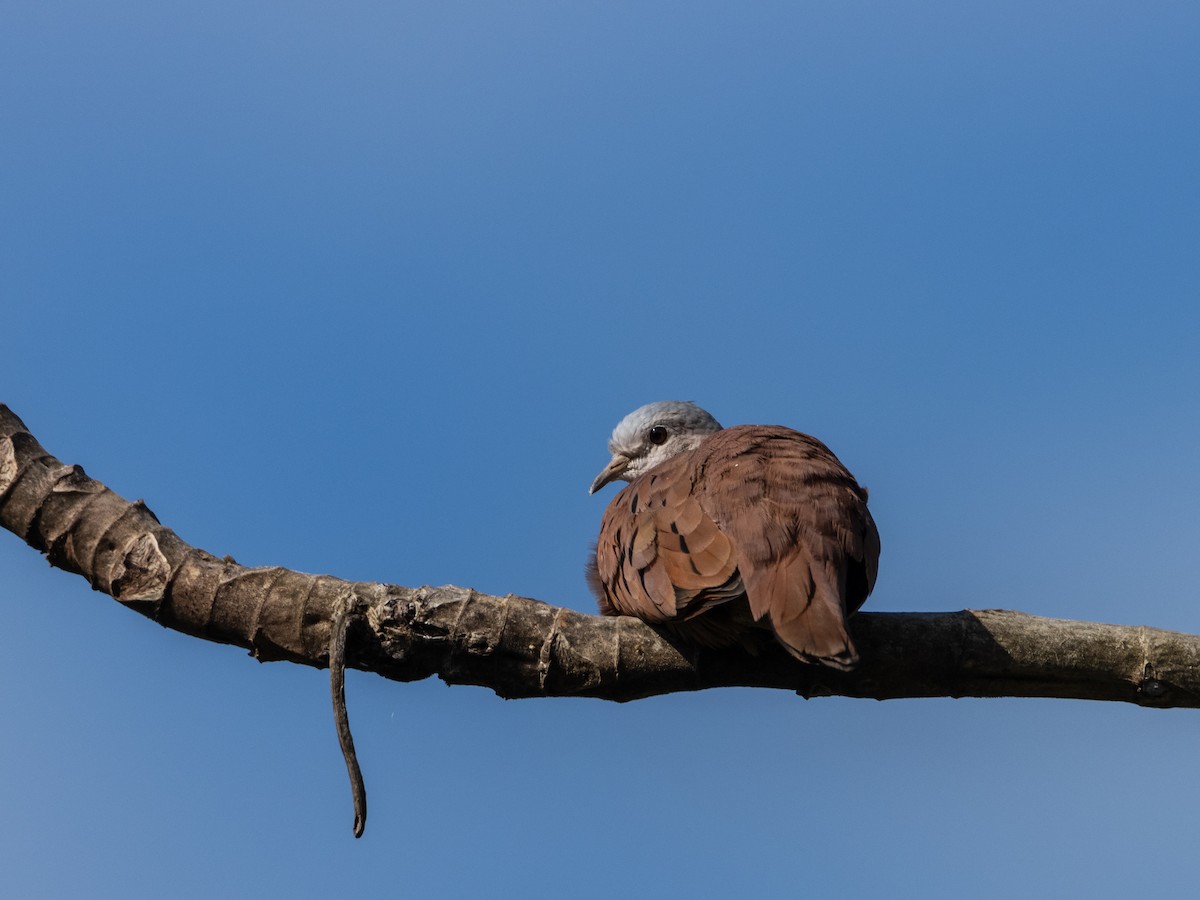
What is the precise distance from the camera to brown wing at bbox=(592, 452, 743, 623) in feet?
12.5

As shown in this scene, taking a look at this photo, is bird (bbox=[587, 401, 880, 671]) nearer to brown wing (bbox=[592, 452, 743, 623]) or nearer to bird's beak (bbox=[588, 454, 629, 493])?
brown wing (bbox=[592, 452, 743, 623])

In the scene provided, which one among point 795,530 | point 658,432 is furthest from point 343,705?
point 658,432

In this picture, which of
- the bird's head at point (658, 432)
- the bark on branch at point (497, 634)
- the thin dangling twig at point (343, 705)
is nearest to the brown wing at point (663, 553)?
the bark on branch at point (497, 634)

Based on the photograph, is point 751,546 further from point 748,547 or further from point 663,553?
point 663,553

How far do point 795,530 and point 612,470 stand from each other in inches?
113

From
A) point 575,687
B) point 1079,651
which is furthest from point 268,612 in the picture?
point 1079,651

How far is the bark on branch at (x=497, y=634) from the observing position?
3.41 meters

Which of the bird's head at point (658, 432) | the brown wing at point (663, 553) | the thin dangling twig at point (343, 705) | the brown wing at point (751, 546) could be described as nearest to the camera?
the thin dangling twig at point (343, 705)

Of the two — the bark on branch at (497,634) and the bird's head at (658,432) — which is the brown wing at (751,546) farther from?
the bird's head at (658,432)

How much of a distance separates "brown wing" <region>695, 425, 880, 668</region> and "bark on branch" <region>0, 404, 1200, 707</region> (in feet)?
0.79

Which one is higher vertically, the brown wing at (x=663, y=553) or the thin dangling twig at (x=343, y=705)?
the brown wing at (x=663, y=553)

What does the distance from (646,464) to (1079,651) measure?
3.20 metres

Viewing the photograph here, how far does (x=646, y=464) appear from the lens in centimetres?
660

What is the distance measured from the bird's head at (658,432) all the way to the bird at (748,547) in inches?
68.5
